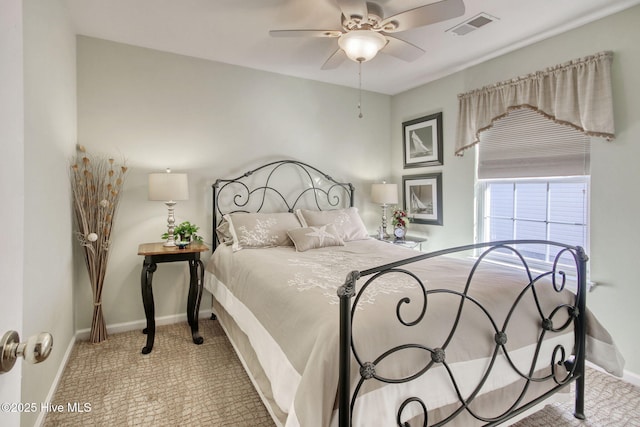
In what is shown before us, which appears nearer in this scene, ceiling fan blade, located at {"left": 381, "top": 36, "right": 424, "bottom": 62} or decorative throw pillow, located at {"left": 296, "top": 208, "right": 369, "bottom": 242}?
ceiling fan blade, located at {"left": 381, "top": 36, "right": 424, "bottom": 62}

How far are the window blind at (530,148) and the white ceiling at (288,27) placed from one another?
2.28ft

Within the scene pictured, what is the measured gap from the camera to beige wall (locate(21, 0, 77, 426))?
1681mm

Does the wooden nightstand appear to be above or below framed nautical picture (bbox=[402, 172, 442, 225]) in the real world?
below

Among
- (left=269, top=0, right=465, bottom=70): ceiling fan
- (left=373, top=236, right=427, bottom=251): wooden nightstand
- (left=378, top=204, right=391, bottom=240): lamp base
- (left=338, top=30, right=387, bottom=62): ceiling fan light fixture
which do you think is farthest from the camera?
(left=378, top=204, right=391, bottom=240): lamp base

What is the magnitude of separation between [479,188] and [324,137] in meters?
1.86

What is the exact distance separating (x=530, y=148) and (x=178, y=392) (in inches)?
135

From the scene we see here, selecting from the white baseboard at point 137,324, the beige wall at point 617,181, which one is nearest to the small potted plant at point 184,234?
the white baseboard at point 137,324

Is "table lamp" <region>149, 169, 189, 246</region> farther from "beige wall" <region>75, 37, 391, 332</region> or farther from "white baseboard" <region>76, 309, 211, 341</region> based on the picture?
"white baseboard" <region>76, 309, 211, 341</region>

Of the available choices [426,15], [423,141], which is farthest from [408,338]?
[423,141]

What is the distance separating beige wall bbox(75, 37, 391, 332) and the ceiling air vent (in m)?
1.69

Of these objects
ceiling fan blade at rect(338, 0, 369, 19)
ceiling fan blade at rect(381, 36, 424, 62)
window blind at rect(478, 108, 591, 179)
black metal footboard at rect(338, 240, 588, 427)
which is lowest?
black metal footboard at rect(338, 240, 588, 427)

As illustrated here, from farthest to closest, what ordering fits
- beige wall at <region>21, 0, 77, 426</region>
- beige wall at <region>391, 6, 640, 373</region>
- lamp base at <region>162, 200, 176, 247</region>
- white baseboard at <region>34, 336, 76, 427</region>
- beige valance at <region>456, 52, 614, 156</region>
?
lamp base at <region>162, 200, 176, 247</region> < beige valance at <region>456, 52, 614, 156</region> < beige wall at <region>391, 6, 640, 373</region> < white baseboard at <region>34, 336, 76, 427</region> < beige wall at <region>21, 0, 77, 426</region>

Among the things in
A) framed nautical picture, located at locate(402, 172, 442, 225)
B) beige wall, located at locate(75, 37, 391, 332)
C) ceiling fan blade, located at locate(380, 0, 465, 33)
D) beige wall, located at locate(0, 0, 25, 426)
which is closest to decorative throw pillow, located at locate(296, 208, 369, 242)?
beige wall, located at locate(75, 37, 391, 332)

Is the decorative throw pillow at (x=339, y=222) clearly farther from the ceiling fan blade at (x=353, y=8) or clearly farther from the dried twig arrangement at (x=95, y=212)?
the ceiling fan blade at (x=353, y=8)
